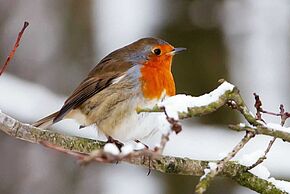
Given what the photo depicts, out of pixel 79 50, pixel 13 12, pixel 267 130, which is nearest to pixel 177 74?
pixel 79 50

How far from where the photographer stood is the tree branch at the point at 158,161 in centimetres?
252

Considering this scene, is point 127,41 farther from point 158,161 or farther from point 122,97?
point 158,161

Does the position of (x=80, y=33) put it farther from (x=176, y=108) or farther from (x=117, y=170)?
(x=176, y=108)

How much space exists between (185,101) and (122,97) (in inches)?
60.3

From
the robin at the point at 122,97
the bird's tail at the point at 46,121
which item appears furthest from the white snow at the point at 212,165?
the bird's tail at the point at 46,121

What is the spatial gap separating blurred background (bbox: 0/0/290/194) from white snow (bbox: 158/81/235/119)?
122 inches

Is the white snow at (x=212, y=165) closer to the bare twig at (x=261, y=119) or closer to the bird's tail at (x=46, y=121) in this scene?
the bare twig at (x=261, y=119)

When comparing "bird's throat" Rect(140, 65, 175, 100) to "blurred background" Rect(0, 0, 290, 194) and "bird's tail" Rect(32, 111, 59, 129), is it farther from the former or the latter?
"blurred background" Rect(0, 0, 290, 194)

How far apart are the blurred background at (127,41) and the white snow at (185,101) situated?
3104 mm

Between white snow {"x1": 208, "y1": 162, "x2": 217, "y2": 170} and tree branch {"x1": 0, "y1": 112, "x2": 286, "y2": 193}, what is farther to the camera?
tree branch {"x1": 0, "y1": 112, "x2": 286, "y2": 193}

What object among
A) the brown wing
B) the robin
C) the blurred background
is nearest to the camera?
the robin

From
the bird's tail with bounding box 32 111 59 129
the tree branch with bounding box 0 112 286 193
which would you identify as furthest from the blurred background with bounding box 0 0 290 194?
the tree branch with bounding box 0 112 286 193

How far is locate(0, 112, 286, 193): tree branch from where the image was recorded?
252 centimetres

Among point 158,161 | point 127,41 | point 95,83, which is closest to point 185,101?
point 158,161
